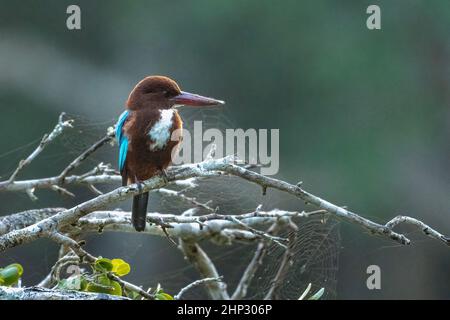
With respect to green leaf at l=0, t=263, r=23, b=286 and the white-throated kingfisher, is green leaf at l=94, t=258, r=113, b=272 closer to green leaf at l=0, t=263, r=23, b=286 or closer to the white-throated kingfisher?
green leaf at l=0, t=263, r=23, b=286

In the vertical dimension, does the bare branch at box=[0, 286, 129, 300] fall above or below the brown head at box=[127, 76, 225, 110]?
Result: below

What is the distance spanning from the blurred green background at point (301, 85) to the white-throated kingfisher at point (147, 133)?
491 centimetres

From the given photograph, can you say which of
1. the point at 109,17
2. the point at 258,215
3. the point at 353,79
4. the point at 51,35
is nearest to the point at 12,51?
the point at 51,35

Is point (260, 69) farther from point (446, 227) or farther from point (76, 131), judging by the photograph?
point (76, 131)

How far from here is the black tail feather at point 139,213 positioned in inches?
126

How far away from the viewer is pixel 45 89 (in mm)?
10195

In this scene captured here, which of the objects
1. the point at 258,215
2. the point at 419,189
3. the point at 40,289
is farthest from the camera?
the point at 419,189

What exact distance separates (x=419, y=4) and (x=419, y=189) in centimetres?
315

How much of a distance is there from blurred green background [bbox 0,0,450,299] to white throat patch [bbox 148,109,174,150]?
502cm

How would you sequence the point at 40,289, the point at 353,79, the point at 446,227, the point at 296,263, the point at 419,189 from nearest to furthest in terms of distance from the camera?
the point at 40,289
the point at 296,263
the point at 446,227
the point at 419,189
the point at 353,79

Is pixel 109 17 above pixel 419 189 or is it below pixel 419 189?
above

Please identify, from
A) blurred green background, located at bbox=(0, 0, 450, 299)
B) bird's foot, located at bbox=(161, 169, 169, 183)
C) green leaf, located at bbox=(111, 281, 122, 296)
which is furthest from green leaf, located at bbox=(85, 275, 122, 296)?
blurred green background, located at bbox=(0, 0, 450, 299)

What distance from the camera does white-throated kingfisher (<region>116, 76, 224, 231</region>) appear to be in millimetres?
3244

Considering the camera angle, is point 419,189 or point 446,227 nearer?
point 446,227
